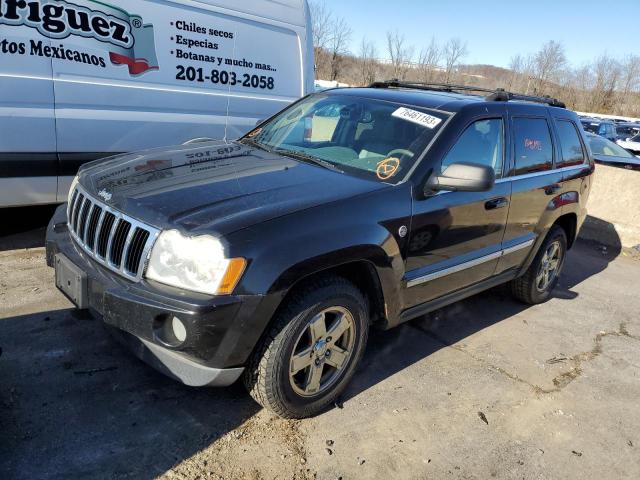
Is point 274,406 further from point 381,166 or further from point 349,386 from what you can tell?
point 381,166

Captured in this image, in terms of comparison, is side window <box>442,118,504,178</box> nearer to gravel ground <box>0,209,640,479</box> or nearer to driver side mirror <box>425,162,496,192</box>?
driver side mirror <box>425,162,496,192</box>

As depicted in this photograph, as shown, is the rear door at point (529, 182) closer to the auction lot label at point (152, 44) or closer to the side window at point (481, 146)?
the side window at point (481, 146)

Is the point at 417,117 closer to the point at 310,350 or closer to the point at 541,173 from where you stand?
the point at 541,173

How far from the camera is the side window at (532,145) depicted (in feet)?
13.3

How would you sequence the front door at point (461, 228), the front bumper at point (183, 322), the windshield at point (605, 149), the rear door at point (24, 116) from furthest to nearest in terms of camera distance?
the windshield at point (605, 149) → the rear door at point (24, 116) → the front door at point (461, 228) → the front bumper at point (183, 322)

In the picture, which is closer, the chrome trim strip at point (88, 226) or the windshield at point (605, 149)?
the chrome trim strip at point (88, 226)

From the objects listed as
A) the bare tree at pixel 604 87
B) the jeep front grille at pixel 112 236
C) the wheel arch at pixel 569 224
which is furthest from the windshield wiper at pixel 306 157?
the bare tree at pixel 604 87

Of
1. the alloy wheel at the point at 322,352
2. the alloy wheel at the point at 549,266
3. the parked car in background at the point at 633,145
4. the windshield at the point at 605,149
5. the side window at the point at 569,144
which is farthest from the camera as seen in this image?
the parked car in background at the point at 633,145

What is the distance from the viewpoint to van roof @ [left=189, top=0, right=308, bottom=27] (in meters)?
5.58

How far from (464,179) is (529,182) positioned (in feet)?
4.14

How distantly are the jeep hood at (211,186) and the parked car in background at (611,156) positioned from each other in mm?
8884

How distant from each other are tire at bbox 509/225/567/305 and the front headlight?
3.25 m

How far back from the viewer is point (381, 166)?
325 cm

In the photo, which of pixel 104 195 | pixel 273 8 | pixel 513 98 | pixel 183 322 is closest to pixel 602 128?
pixel 273 8
